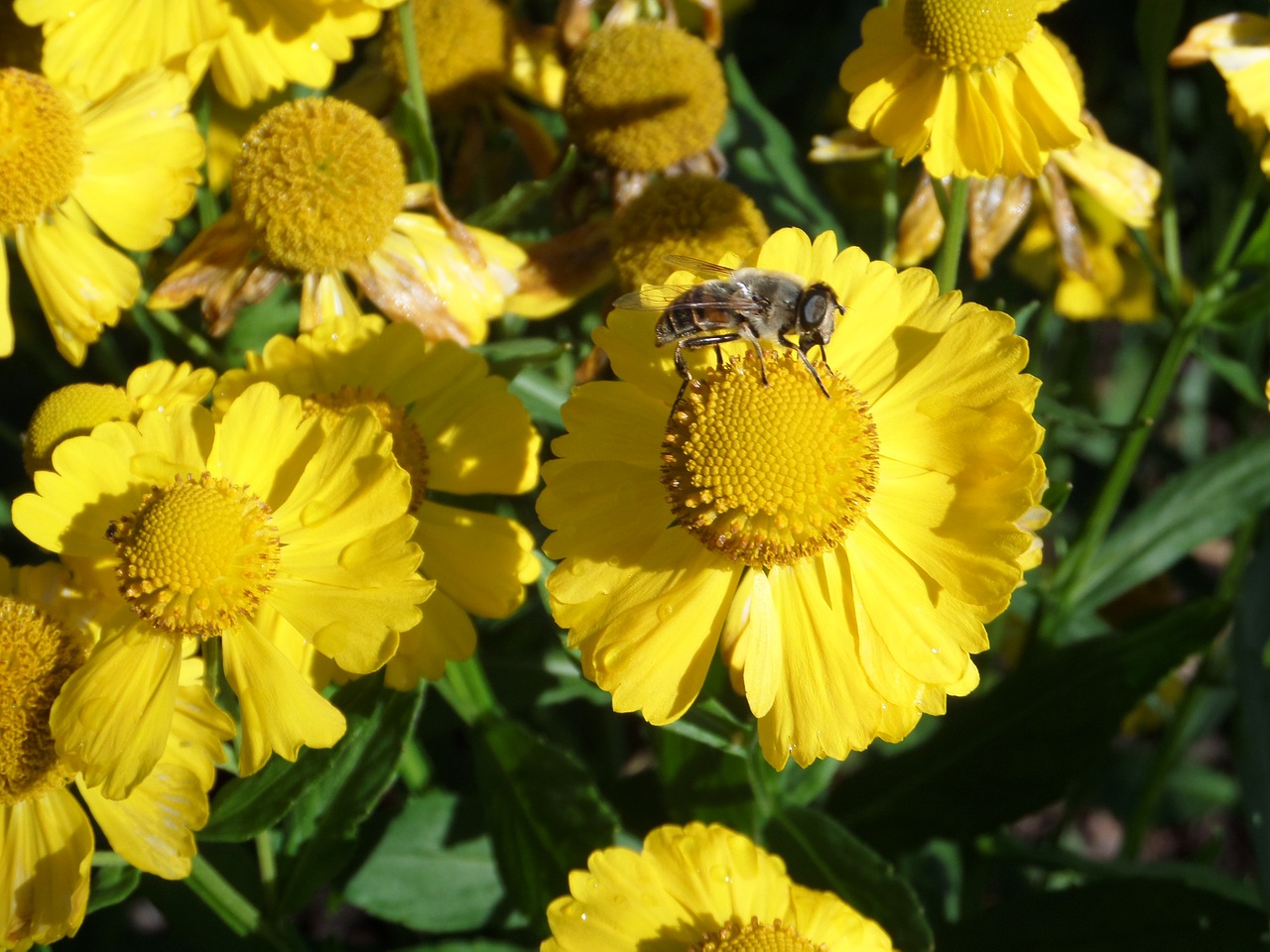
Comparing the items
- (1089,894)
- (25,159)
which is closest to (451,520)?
(25,159)

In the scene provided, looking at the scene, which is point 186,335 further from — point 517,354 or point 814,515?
point 814,515

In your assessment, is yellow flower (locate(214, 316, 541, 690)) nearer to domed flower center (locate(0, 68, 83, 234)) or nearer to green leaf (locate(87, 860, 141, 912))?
green leaf (locate(87, 860, 141, 912))

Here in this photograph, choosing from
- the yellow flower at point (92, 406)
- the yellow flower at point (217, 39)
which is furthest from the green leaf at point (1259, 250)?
the yellow flower at point (92, 406)

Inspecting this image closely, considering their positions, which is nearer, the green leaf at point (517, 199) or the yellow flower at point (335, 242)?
the yellow flower at point (335, 242)

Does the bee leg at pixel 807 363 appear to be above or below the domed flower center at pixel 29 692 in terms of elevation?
above

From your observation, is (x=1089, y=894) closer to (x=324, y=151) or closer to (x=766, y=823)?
(x=766, y=823)

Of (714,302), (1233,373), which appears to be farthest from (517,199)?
(1233,373)

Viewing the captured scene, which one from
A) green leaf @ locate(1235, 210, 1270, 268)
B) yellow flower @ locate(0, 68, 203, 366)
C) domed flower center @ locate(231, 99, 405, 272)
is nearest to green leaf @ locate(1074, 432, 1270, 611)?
green leaf @ locate(1235, 210, 1270, 268)

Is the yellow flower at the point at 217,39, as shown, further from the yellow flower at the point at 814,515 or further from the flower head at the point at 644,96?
the yellow flower at the point at 814,515
